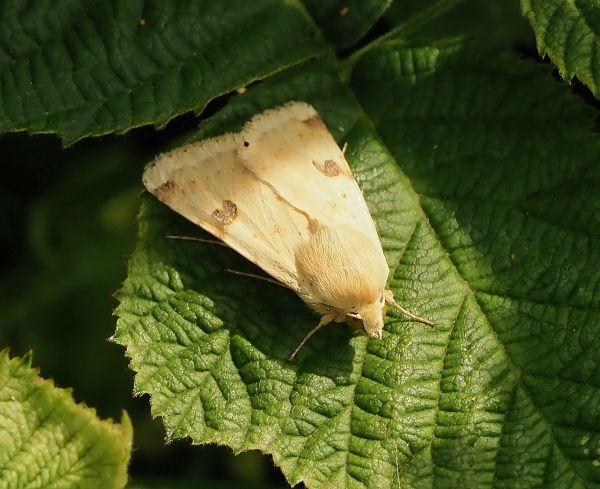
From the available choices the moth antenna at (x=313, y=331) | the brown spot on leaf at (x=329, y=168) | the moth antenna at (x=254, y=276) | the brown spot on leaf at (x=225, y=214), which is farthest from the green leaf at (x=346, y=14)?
the moth antenna at (x=313, y=331)

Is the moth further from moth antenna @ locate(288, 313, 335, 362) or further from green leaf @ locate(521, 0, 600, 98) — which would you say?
green leaf @ locate(521, 0, 600, 98)

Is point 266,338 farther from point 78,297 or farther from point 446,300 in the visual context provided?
point 78,297

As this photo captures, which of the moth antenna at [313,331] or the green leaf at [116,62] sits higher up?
the green leaf at [116,62]

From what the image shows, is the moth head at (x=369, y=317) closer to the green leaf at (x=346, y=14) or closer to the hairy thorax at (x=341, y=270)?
the hairy thorax at (x=341, y=270)

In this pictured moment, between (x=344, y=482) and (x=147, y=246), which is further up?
(x=147, y=246)

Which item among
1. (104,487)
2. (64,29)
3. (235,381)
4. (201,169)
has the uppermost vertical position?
(64,29)

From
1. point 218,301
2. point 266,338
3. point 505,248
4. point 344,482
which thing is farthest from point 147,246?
point 505,248

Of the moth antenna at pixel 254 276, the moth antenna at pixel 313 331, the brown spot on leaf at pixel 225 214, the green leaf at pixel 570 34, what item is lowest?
the moth antenna at pixel 313 331
